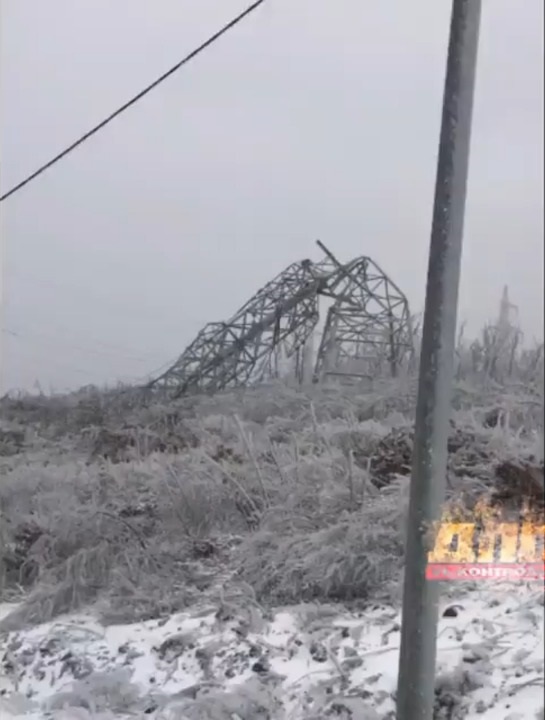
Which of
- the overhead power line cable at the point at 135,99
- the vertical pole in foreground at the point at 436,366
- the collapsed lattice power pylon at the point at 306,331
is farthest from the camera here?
the overhead power line cable at the point at 135,99

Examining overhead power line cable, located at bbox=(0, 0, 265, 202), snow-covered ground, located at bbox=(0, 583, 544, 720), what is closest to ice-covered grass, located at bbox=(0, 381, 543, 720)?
snow-covered ground, located at bbox=(0, 583, 544, 720)

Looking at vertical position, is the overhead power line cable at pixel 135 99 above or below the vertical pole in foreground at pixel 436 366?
above

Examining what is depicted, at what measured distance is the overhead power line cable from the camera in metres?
1.25

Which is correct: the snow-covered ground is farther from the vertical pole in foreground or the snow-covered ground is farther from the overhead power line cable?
the overhead power line cable

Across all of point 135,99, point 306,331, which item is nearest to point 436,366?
point 306,331

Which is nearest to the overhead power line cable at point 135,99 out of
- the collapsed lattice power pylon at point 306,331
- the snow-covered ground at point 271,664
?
the collapsed lattice power pylon at point 306,331

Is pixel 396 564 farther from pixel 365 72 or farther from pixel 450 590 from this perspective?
pixel 365 72

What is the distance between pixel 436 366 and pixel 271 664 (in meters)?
0.52

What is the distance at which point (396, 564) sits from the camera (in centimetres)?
107

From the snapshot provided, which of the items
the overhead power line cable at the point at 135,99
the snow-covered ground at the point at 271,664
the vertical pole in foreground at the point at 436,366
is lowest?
the snow-covered ground at the point at 271,664

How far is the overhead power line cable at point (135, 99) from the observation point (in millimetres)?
1249

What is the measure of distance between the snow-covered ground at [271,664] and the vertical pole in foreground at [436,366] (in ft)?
0.12

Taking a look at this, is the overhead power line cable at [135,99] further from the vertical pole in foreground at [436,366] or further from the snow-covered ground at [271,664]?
the snow-covered ground at [271,664]

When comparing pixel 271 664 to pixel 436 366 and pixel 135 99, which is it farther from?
pixel 135 99
